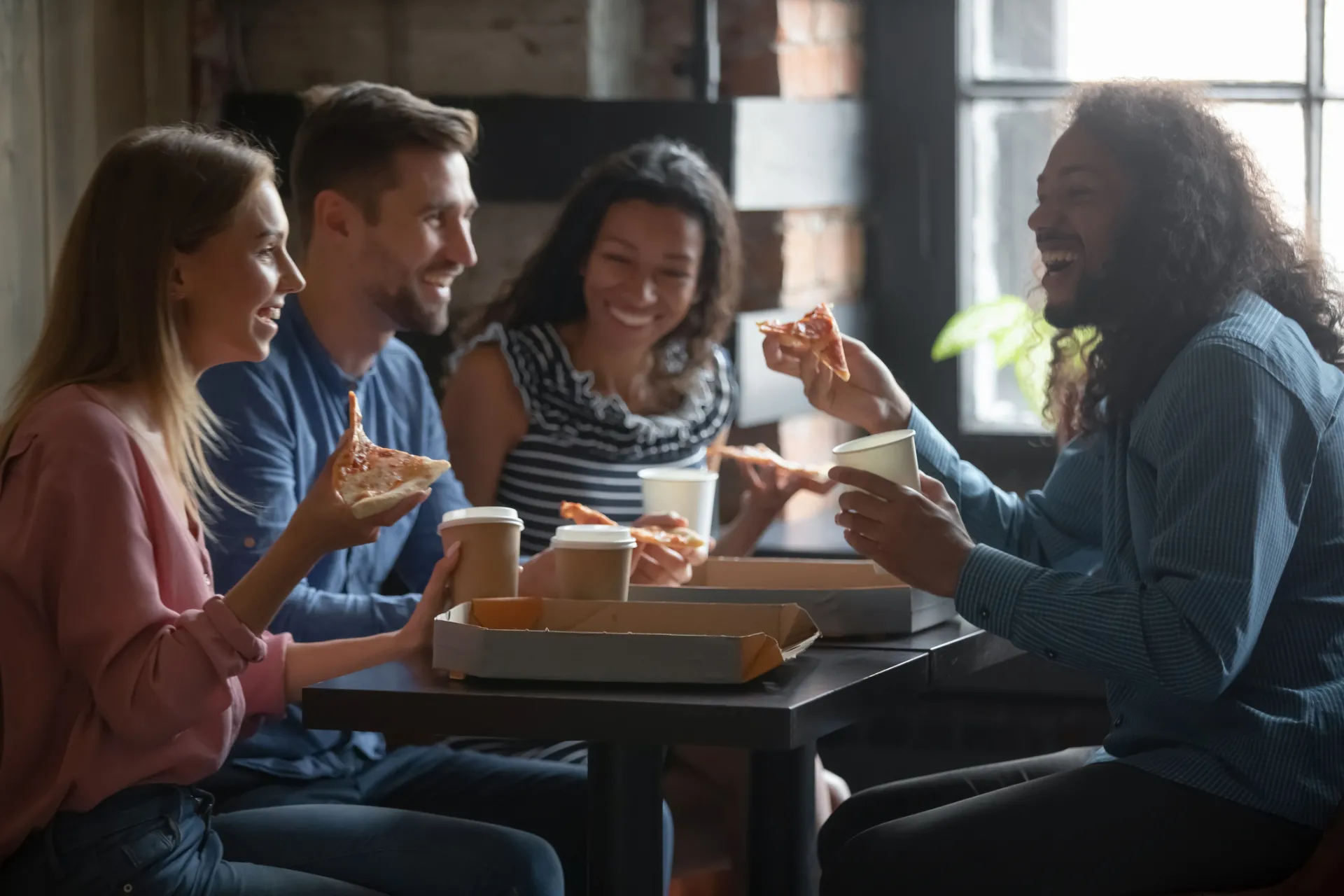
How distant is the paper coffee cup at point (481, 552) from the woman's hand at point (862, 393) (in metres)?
0.57

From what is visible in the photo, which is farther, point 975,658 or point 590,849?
point 975,658

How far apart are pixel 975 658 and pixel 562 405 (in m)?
0.97

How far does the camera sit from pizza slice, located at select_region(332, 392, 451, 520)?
5.61ft

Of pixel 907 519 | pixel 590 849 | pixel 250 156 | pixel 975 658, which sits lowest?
pixel 590 849

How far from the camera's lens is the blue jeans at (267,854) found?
64.3 inches

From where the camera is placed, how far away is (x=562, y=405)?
2727 millimetres

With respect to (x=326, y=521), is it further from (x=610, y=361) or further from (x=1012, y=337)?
(x=1012, y=337)

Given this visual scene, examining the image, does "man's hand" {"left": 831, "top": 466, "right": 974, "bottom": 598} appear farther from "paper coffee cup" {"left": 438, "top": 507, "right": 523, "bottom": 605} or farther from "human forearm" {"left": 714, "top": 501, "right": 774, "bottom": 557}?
"human forearm" {"left": 714, "top": 501, "right": 774, "bottom": 557}

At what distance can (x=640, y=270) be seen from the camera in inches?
109

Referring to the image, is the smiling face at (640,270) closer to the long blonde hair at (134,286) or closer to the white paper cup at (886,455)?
the white paper cup at (886,455)

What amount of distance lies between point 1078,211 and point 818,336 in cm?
43

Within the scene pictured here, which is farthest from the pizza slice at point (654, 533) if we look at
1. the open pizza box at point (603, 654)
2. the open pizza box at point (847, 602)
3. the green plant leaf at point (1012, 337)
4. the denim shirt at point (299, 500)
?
the green plant leaf at point (1012, 337)

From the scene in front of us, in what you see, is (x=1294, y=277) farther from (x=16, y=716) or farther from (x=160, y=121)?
(x=160, y=121)

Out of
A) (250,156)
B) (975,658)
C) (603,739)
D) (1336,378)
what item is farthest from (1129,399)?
(250,156)
